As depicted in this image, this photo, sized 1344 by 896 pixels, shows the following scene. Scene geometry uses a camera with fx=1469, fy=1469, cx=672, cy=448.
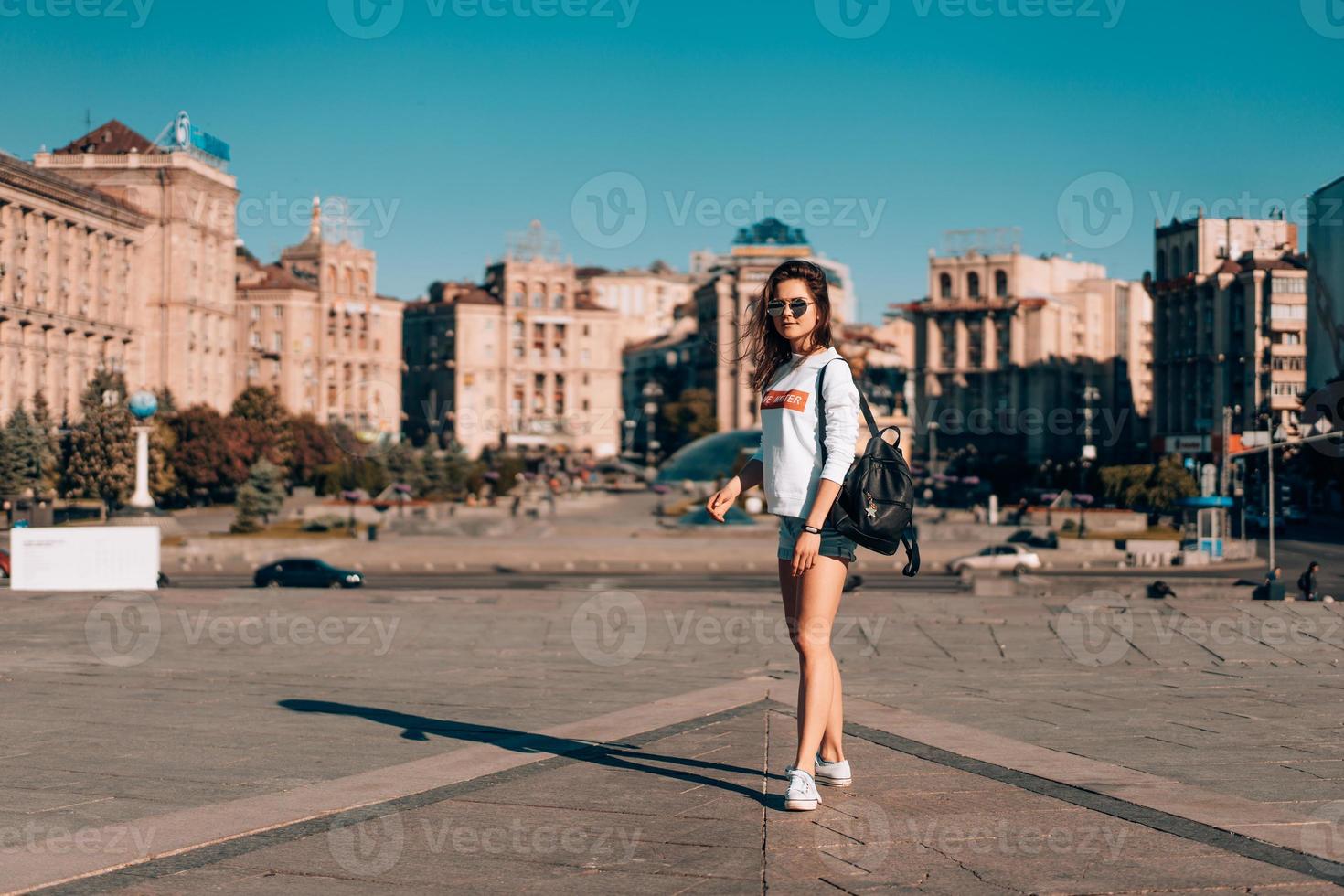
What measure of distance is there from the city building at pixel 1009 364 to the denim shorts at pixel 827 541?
142 m

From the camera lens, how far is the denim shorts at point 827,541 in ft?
21.6

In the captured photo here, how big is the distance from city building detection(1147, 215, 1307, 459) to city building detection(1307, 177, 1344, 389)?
14.5 m

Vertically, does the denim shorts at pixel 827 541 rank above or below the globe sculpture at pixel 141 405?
below

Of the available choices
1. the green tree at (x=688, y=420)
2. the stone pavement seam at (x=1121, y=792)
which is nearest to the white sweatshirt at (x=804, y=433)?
the stone pavement seam at (x=1121, y=792)

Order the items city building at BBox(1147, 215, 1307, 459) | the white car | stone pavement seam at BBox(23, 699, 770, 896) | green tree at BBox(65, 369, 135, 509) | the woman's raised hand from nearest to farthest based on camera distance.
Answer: stone pavement seam at BBox(23, 699, 770, 896) < the woman's raised hand < the white car < green tree at BBox(65, 369, 135, 509) < city building at BBox(1147, 215, 1307, 459)

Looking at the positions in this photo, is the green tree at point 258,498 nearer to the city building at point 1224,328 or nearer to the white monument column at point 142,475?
the white monument column at point 142,475

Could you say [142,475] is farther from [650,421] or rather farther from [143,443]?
[650,421]

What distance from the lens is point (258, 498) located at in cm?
6406

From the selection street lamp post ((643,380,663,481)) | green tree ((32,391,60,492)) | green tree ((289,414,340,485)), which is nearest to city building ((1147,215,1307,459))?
street lamp post ((643,380,663,481))

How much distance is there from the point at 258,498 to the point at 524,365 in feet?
328

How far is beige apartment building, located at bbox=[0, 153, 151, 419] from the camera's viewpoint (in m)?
84.3

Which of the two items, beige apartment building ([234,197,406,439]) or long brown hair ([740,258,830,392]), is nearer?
long brown hair ([740,258,830,392])

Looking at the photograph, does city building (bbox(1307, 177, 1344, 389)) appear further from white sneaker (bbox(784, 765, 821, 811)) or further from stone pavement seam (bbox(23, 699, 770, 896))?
white sneaker (bbox(784, 765, 821, 811))

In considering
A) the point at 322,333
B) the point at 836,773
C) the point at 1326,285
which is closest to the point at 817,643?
the point at 836,773
